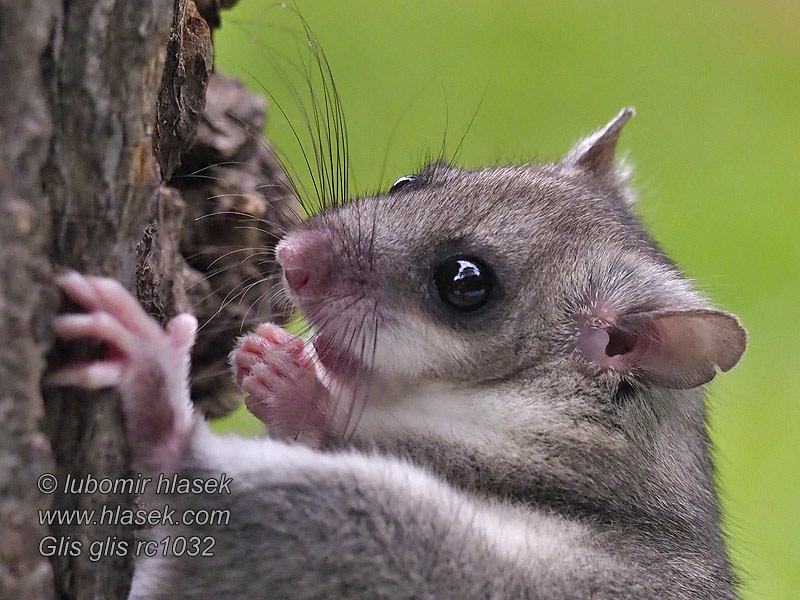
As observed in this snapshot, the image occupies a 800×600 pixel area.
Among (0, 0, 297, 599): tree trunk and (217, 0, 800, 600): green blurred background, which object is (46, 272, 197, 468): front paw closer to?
(0, 0, 297, 599): tree trunk

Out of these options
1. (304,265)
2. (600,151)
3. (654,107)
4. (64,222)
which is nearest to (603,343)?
(304,265)

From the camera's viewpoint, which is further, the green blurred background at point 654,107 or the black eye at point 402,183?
the green blurred background at point 654,107

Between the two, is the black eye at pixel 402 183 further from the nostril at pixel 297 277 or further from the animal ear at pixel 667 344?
the animal ear at pixel 667 344

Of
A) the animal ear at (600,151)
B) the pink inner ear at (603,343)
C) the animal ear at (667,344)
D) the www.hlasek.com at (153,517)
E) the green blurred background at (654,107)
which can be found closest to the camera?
the www.hlasek.com at (153,517)
